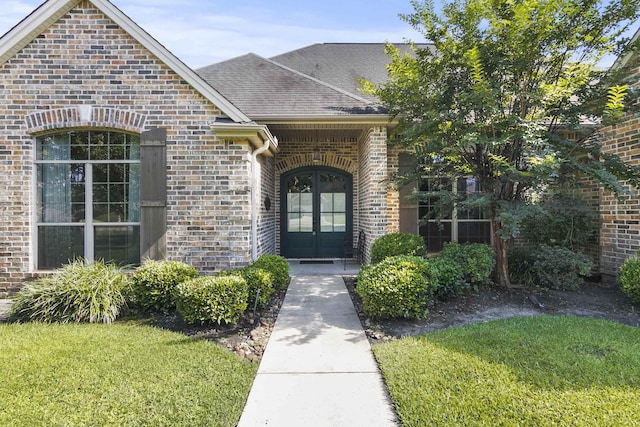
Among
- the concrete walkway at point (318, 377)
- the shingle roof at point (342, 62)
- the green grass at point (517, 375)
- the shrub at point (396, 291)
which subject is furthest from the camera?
the shingle roof at point (342, 62)

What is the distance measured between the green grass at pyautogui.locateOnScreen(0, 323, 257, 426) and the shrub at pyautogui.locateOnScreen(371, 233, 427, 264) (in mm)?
3758

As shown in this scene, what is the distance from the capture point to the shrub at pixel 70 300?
180 inches

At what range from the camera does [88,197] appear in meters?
6.01

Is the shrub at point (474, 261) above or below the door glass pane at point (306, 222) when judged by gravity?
below

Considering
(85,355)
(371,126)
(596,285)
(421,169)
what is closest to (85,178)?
(85,355)

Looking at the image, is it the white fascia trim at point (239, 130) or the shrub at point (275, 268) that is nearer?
the shrub at point (275, 268)

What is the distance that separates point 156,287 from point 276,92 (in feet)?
17.3

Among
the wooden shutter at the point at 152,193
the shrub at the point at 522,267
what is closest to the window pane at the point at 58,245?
the wooden shutter at the point at 152,193

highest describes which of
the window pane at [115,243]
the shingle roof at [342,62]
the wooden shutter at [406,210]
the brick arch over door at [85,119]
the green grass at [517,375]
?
the shingle roof at [342,62]

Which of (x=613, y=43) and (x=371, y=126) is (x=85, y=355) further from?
(x=613, y=43)

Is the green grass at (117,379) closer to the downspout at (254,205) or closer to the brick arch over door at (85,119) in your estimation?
the downspout at (254,205)

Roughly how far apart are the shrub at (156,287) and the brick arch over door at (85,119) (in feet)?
8.80

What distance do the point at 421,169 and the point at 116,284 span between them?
5.85 metres

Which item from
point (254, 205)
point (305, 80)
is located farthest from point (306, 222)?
point (305, 80)
